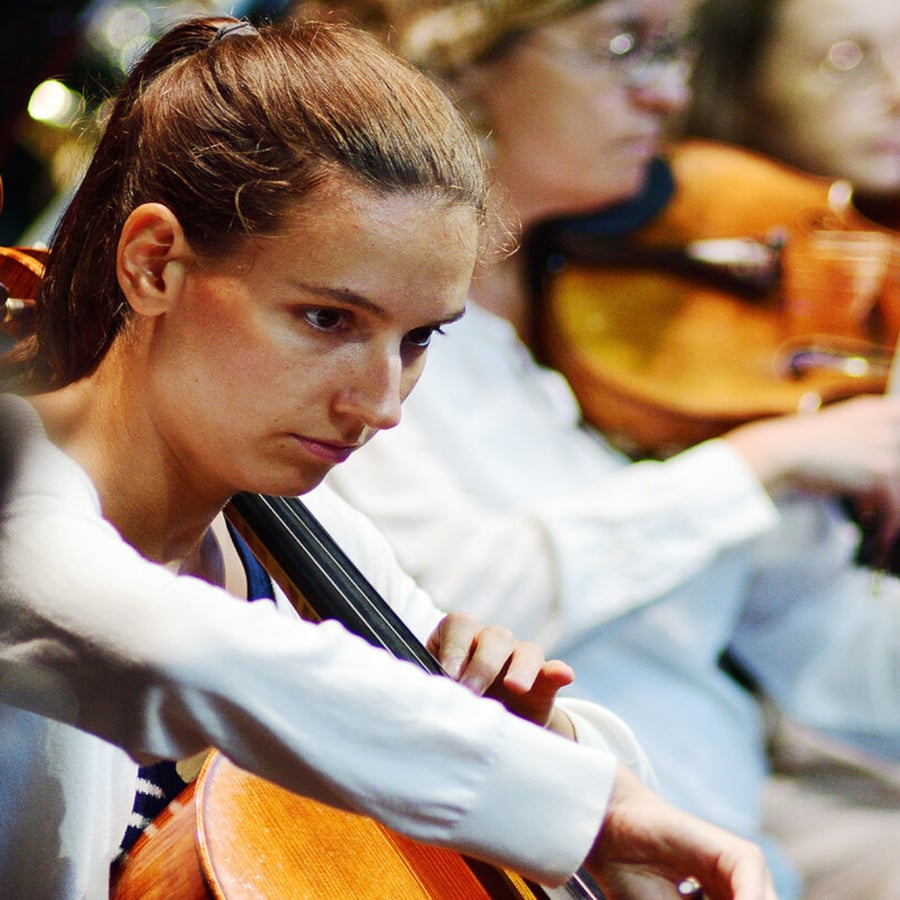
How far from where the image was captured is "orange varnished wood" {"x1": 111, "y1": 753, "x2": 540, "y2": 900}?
0.50 m

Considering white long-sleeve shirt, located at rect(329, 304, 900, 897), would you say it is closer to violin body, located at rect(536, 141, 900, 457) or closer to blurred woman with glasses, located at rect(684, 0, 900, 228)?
violin body, located at rect(536, 141, 900, 457)

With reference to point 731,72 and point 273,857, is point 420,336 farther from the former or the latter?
point 731,72

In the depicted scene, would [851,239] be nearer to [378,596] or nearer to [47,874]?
[378,596]

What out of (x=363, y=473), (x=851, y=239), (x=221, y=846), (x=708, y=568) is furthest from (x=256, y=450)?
(x=851, y=239)

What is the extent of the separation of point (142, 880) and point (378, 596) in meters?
0.15

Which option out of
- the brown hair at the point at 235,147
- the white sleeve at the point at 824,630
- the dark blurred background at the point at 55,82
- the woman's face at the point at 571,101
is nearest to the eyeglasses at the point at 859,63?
the woman's face at the point at 571,101

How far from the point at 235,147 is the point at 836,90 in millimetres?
1042

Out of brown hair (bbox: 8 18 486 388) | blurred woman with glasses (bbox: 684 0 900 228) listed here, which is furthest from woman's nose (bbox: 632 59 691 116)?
brown hair (bbox: 8 18 486 388)

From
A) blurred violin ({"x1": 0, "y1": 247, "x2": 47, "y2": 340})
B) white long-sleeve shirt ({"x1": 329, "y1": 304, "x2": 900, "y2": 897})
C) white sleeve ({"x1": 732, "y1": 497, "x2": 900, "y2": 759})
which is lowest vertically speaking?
white sleeve ({"x1": 732, "y1": 497, "x2": 900, "y2": 759})

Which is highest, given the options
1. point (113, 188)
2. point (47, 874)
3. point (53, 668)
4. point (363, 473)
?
point (113, 188)

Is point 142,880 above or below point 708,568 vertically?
above

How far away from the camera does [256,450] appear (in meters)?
0.47

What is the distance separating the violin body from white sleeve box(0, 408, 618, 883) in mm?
684

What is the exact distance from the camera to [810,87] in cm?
134
